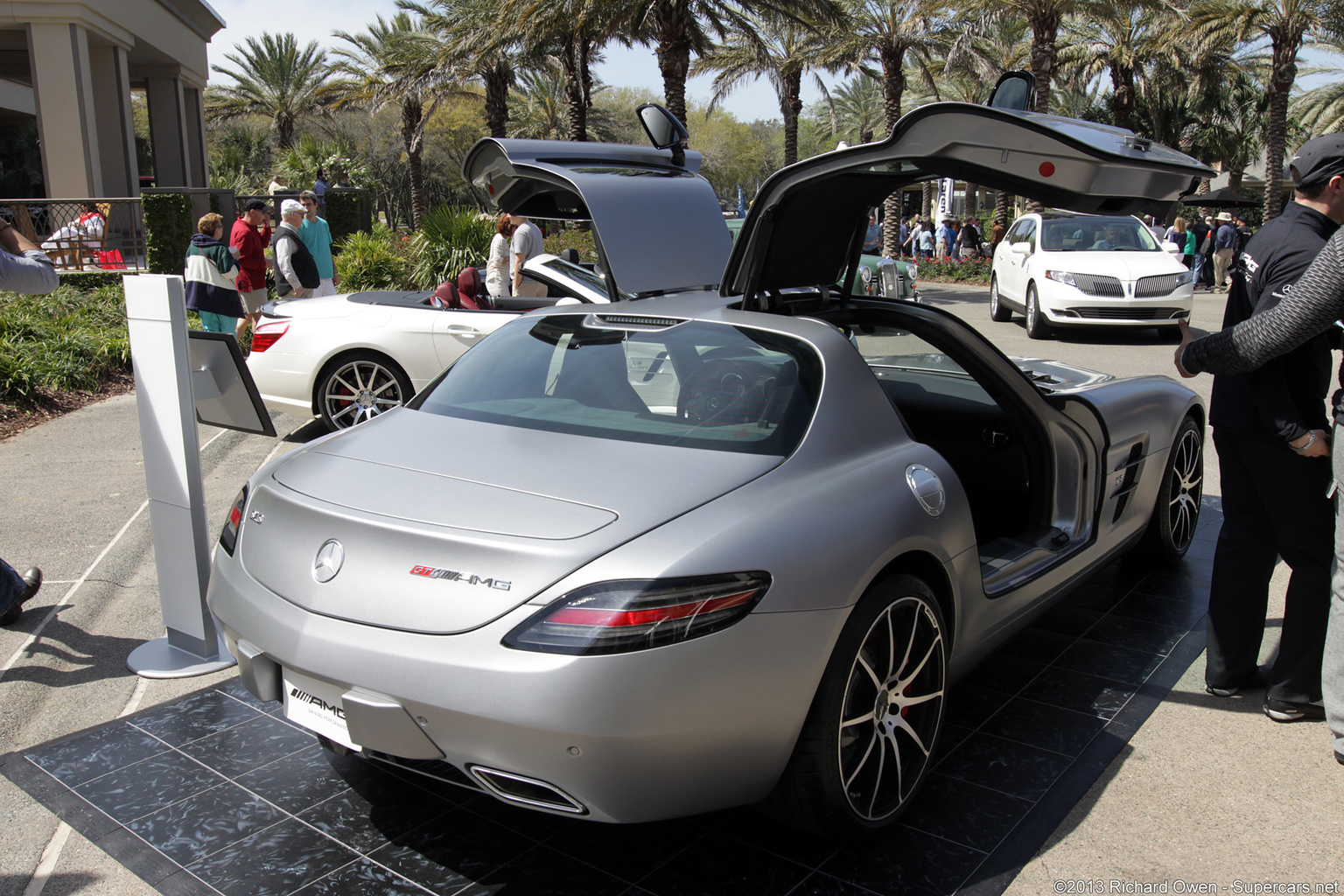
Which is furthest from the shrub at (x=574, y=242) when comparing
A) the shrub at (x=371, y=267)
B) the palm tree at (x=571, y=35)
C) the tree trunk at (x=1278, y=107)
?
the tree trunk at (x=1278, y=107)

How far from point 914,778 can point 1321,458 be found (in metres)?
1.80

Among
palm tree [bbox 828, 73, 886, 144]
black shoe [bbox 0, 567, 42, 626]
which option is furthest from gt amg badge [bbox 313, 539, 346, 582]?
palm tree [bbox 828, 73, 886, 144]

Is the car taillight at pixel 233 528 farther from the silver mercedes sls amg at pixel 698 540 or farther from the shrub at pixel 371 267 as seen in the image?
the shrub at pixel 371 267

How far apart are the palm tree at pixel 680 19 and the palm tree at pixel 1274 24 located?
39.9 ft

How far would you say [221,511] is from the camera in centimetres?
617

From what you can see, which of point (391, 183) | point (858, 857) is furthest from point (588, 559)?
point (391, 183)

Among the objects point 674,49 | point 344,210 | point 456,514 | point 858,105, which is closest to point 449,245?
point 674,49

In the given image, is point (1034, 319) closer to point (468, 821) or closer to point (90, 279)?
point (468, 821)

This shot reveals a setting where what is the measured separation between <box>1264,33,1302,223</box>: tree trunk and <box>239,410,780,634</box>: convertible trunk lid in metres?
29.7

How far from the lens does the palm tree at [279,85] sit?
42406mm

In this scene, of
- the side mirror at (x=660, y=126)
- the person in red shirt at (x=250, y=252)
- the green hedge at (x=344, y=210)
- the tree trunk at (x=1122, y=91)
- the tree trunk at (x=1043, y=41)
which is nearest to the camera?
the side mirror at (x=660, y=126)

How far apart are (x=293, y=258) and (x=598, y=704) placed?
964 centimetres

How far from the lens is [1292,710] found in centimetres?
363

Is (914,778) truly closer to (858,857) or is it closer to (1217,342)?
(858,857)
